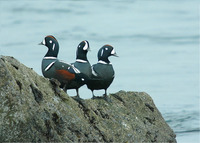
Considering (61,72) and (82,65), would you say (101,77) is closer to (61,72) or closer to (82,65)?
(82,65)

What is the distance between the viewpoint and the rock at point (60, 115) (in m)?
7.49

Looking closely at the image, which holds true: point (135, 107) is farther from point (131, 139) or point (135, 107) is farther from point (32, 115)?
point (32, 115)

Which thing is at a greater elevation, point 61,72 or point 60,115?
point 61,72

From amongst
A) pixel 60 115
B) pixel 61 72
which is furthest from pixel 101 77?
pixel 60 115

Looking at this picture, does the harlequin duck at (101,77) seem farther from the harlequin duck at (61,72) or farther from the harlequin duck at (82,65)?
the harlequin duck at (61,72)

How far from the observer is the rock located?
24.6 feet

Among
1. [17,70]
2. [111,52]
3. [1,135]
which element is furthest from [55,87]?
[111,52]

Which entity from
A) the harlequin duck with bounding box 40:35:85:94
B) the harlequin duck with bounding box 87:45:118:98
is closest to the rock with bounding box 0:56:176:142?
the harlequin duck with bounding box 87:45:118:98

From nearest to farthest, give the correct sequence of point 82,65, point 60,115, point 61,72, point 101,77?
point 60,115
point 61,72
point 82,65
point 101,77

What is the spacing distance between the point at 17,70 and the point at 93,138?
1456 millimetres

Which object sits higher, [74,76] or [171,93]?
[74,76]

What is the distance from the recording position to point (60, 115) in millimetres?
8164

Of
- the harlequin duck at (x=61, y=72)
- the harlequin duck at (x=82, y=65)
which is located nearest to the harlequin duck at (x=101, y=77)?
the harlequin duck at (x=82, y=65)

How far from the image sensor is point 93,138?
8.62 meters
